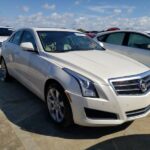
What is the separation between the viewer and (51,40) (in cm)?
543

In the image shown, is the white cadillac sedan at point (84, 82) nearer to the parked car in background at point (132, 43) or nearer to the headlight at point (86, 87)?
the headlight at point (86, 87)

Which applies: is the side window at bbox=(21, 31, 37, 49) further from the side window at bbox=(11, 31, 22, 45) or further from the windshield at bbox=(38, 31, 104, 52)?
the side window at bbox=(11, 31, 22, 45)

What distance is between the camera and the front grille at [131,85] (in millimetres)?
3936

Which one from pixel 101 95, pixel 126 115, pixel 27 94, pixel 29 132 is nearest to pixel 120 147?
pixel 126 115

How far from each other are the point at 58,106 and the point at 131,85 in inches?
47.6

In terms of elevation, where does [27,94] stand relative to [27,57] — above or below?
below

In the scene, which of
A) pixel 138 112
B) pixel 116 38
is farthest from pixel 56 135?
pixel 116 38

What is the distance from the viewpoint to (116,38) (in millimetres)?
8930

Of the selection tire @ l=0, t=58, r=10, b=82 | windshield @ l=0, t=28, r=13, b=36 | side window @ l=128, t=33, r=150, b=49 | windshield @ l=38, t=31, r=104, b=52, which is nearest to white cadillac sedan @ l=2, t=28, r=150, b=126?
windshield @ l=38, t=31, r=104, b=52

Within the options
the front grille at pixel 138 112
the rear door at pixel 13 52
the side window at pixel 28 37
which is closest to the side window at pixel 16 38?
the rear door at pixel 13 52

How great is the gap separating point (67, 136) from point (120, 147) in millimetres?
854

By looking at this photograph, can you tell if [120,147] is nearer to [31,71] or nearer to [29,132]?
[29,132]

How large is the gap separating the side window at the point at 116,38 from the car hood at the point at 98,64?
3586mm

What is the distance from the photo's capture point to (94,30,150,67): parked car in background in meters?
7.78
